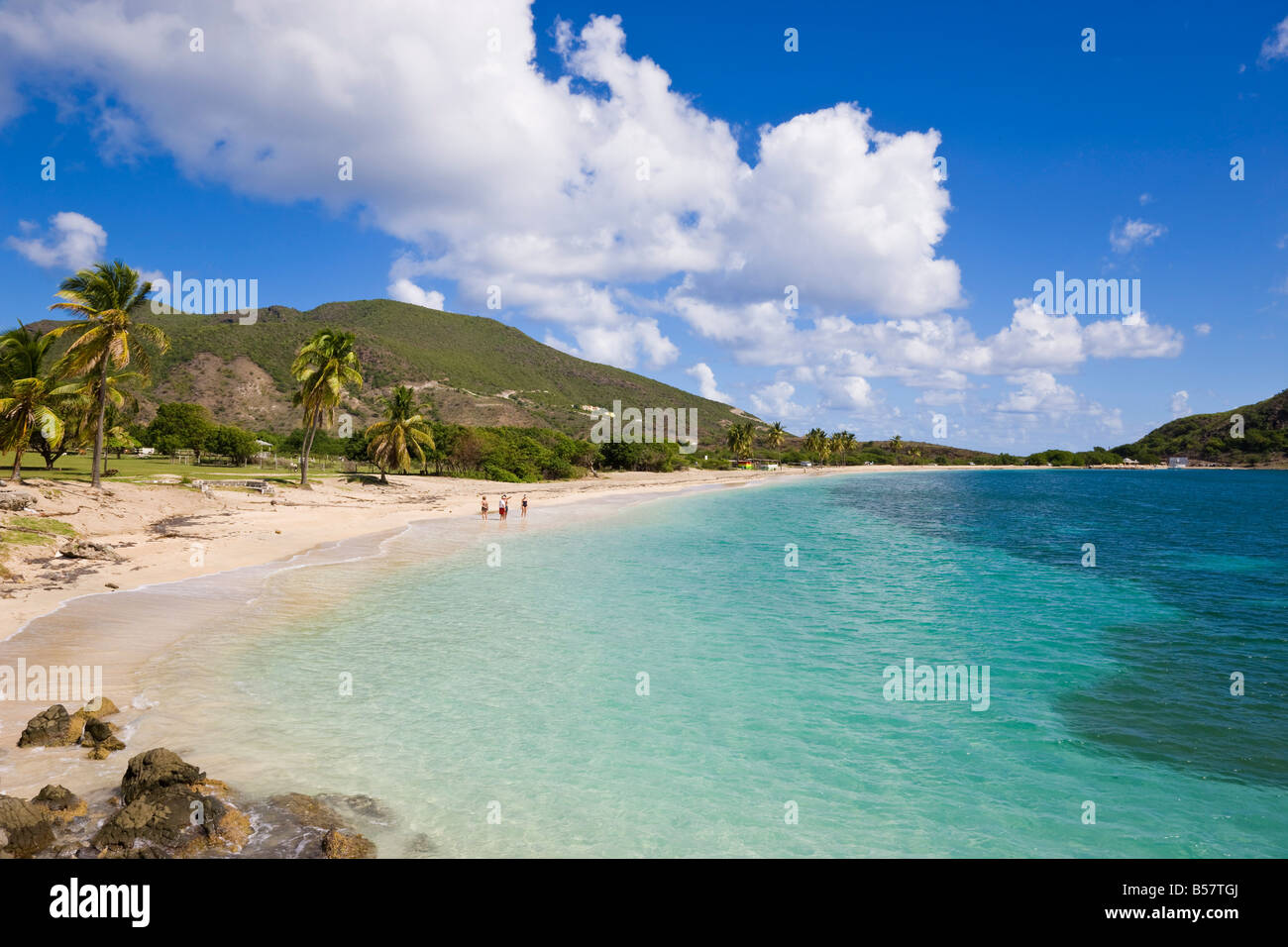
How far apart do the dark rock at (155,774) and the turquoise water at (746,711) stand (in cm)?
84

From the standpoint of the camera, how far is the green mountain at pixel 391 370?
111 meters

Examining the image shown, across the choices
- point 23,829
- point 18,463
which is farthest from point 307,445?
point 23,829

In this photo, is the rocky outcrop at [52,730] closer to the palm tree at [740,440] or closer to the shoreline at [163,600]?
the shoreline at [163,600]

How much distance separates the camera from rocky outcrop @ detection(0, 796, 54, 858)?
6430 mm

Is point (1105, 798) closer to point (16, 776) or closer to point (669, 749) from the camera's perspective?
point (669, 749)

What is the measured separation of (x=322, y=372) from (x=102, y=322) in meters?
16.2

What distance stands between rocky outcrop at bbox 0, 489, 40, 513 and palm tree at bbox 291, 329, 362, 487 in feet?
72.0

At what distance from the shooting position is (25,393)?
106 feet

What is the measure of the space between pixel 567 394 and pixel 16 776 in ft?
553

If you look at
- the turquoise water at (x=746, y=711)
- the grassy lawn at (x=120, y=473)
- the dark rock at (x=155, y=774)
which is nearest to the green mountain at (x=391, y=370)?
the grassy lawn at (x=120, y=473)

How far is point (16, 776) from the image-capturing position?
8070 mm

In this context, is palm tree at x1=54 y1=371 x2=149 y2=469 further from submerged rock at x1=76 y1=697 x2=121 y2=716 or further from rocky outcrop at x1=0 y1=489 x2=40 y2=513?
submerged rock at x1=76 y1=697 x2=121 y2=716
